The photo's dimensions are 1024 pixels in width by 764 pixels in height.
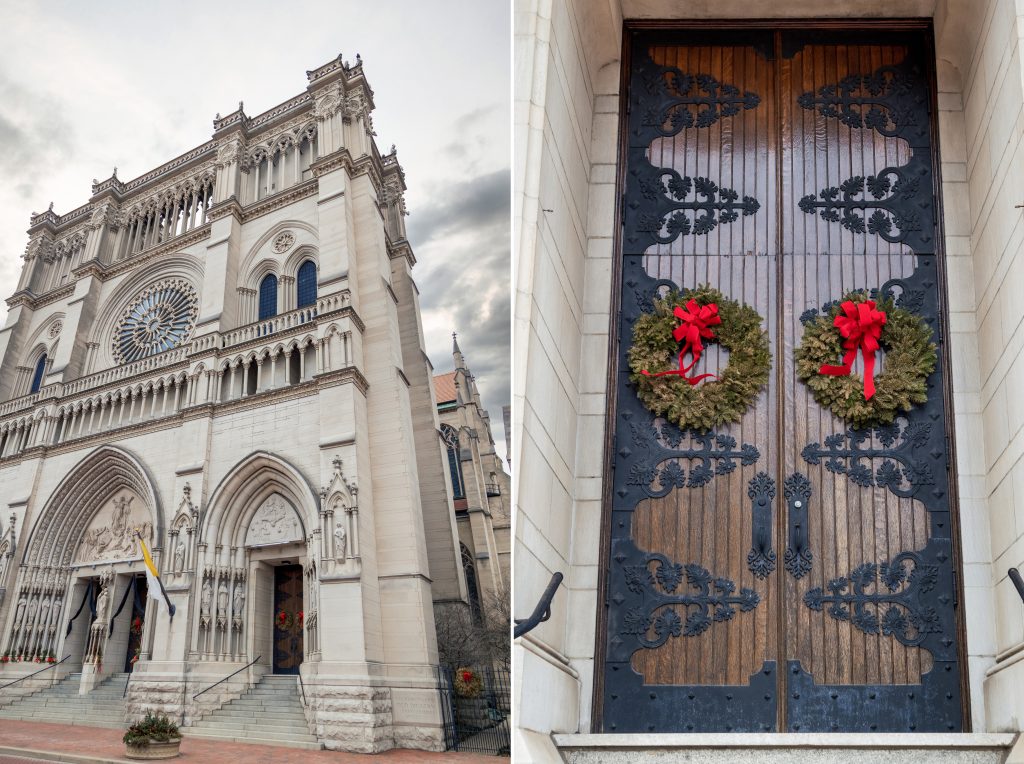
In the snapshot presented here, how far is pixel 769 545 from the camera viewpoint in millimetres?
5395

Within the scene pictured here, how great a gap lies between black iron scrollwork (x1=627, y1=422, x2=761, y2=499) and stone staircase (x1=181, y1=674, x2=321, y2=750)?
30.2ft

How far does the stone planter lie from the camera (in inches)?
418

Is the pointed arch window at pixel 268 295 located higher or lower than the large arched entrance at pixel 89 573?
higher

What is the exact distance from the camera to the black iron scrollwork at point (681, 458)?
18.3ft

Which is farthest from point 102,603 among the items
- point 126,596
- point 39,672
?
point 39,672

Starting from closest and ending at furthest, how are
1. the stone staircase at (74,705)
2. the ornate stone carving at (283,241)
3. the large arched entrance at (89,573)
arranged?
the stone staircase at (74,705) → the large arched entrance at (89,573) → the ornate stone carving at (283,241)

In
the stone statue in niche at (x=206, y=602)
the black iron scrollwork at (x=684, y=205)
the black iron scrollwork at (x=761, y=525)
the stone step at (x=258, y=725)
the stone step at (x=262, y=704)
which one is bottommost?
the stone step at (x=258, y=725)

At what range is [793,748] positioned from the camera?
432 cm

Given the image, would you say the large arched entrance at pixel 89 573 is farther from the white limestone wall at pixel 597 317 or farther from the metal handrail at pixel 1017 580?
the metal handrail at pixel 1017 580

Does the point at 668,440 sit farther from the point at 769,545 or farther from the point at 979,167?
the point at 979,167

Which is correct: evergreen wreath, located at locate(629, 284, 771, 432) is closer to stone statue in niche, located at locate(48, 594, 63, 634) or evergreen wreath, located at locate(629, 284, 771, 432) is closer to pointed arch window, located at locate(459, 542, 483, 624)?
pointed arch window, located at locate(459, 542, 483, 624)

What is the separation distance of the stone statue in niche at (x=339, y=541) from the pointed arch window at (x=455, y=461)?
10.0 m

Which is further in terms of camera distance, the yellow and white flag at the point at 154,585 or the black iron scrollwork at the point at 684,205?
the yellow and white flag at the point at 154,585

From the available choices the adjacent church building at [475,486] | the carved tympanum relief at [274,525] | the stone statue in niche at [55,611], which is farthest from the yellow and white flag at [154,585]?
the adjacent church building at [475,486]
